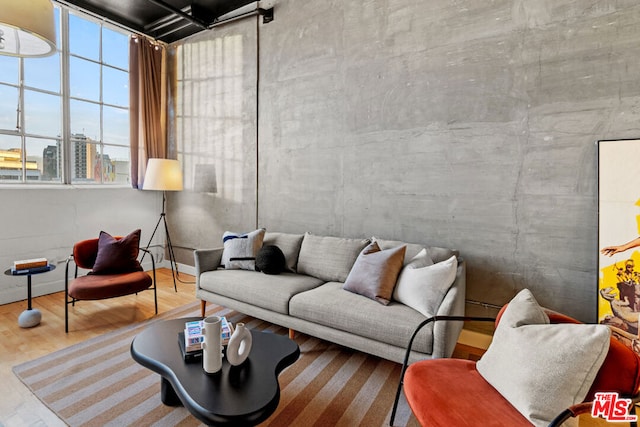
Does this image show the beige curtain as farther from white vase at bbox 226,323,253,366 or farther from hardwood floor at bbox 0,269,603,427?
white vase at bbox 226,323,253,366

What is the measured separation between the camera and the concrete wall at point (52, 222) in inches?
143

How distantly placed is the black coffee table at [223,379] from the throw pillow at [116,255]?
1.49 m

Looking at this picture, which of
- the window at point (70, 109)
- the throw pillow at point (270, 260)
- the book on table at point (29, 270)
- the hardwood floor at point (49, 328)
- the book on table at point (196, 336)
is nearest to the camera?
the book on table at point (196, 336)

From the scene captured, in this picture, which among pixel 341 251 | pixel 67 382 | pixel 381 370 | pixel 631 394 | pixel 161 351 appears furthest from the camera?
pixel 341 251

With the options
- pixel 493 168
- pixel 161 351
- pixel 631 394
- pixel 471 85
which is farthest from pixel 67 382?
pixel 471 85

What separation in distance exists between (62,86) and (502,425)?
5.40 metres

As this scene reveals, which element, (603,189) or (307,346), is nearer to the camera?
(603,189)

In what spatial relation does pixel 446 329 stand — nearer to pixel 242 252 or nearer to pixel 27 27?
pixel 242 252

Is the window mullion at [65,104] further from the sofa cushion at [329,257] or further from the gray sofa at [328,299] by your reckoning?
the sofa cushion at [329,257]

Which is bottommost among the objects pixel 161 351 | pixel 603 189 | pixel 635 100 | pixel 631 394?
pixel 161 351

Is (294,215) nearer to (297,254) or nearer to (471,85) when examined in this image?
(297,254)

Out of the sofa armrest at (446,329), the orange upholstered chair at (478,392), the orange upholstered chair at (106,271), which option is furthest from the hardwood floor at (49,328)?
the sofa armrest at (446,329)

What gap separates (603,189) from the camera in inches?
90.8

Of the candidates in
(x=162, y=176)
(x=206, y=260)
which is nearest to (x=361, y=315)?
(x=206, y=260)
